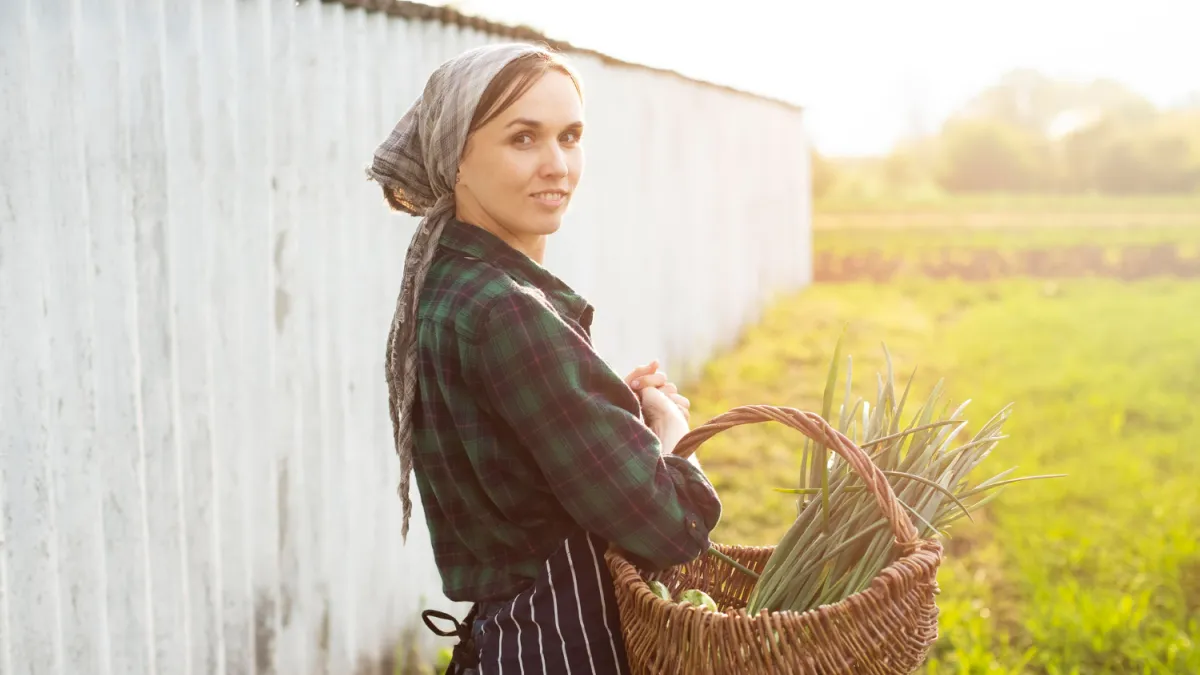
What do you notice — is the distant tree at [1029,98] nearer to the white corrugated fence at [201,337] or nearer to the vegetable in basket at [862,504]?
the white corrugated fence at [201,337]

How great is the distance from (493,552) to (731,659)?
0.44 m

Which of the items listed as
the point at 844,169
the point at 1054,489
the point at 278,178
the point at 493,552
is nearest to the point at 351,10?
the point at 278,178

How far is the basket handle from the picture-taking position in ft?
5.32

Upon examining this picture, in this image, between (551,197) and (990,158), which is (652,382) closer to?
(551,197)

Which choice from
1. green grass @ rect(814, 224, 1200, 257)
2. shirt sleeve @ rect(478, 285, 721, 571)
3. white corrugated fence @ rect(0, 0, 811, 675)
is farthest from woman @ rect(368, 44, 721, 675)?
green grass @ rect(814, 224, 1200, 257)

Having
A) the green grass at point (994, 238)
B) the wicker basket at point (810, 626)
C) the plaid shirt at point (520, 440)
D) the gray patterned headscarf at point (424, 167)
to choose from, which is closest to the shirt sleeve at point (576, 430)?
the plaid shirt at point (520, 440)

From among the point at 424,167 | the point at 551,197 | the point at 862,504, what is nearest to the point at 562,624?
the point at 862,504

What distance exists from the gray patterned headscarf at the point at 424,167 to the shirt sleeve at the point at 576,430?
0.77 ft

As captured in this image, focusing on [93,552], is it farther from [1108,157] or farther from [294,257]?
[1108,157]

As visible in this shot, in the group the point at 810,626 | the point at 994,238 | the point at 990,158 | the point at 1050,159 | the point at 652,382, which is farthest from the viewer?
the point at 990,158

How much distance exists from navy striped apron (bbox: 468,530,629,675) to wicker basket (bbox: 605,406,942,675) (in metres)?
0.06

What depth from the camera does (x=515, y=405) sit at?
1.57 meters

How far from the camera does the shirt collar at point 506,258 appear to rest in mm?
1731

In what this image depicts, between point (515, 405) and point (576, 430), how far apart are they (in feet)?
0.33
